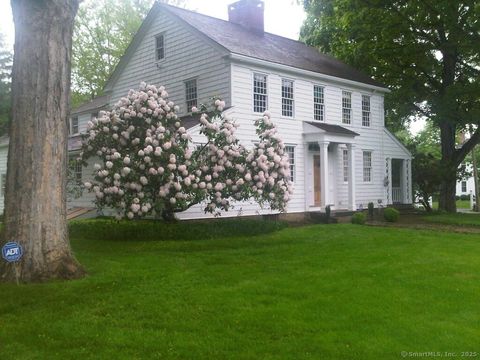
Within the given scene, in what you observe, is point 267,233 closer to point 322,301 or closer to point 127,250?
point 127,250

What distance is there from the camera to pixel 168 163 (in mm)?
12805

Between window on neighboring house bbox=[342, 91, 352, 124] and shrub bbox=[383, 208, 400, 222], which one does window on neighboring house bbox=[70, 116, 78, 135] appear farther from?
shrub bbox=[383, 208, 400, 222]

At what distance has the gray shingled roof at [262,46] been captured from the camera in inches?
732

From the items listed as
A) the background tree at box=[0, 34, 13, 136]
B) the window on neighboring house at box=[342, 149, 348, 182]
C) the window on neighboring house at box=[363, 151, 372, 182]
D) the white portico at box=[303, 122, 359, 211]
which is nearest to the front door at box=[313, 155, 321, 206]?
the white portico at box=[303, 122, 359, 211]

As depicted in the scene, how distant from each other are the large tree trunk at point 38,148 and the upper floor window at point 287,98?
12.0m

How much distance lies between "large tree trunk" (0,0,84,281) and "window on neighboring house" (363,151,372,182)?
17276 mm

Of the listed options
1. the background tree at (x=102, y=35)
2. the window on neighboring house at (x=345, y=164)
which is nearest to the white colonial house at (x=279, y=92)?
the window on neighboring house at (x=345, y=164)

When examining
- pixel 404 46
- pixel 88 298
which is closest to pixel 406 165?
pixel 404 46

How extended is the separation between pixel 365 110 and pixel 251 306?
18.5 meters

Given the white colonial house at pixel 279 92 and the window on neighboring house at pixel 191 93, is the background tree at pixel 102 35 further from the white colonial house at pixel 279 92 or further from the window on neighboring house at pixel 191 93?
the window on neighboring house at pixel 191 93

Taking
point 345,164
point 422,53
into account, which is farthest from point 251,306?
point 422,53

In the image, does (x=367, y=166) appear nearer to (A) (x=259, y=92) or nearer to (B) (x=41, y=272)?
(A) (x=259, y=92)

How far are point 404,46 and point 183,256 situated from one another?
17540mm

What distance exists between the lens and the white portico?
19.8 m
